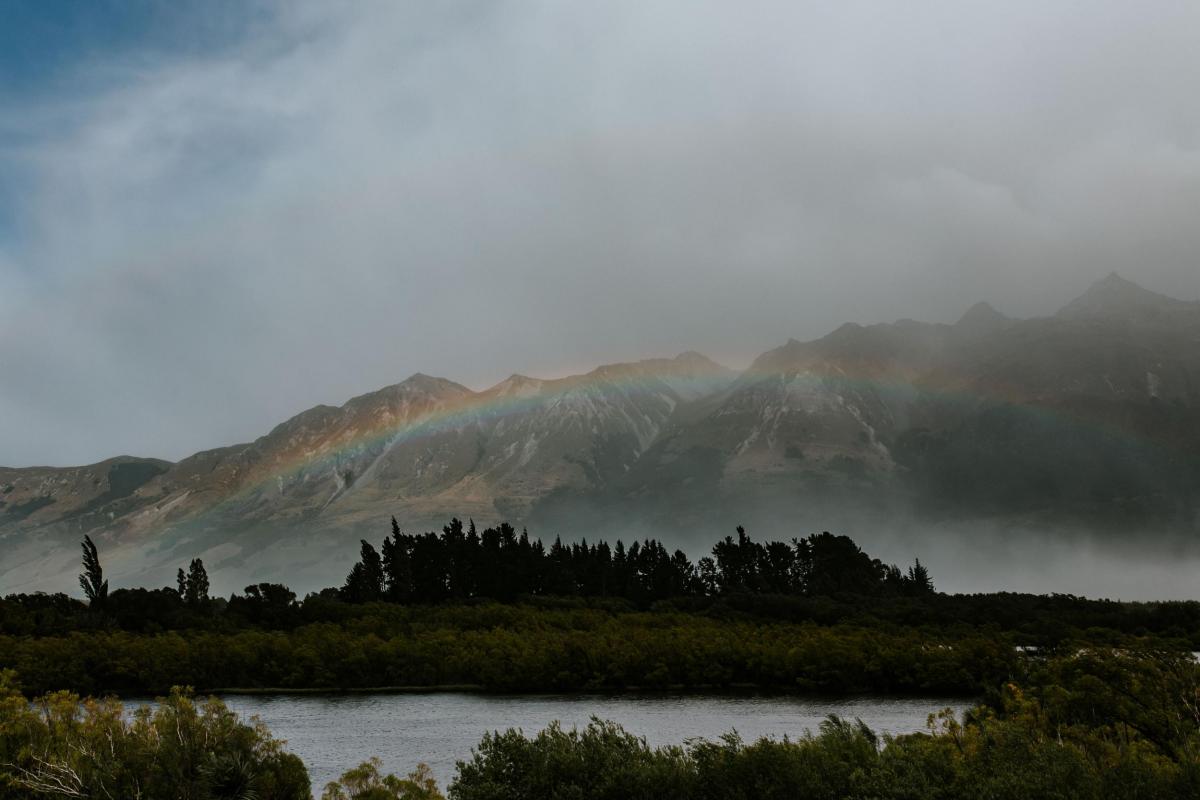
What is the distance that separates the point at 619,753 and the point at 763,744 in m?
5.05

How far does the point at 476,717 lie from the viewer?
87.3 metres

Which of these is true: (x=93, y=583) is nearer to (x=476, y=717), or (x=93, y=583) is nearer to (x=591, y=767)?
(x=476, y=717)

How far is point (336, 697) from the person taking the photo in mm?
105500

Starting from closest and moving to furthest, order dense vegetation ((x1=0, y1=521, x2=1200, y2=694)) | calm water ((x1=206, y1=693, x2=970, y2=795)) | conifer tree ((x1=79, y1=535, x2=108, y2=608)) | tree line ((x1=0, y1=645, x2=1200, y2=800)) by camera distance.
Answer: tree line ((x1=0, y1=645, x2=1200, y2=800)) < calm water ((x1=206, y1=693, x2=970, y2=795)) < dense vegetation ((x1=0, y1=521, x2=1200, y2=694)) < conifer tree ((x1=79, y1=535, x2=108, y2=608))

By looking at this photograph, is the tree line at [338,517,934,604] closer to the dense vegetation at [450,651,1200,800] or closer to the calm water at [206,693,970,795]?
the calm water at [206,693,970,795]

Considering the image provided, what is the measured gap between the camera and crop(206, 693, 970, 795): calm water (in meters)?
68.1

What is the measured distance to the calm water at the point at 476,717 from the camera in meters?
68.1

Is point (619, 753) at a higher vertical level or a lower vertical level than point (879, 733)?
higher

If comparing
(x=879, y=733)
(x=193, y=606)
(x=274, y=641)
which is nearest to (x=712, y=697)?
(x=879, y=733)

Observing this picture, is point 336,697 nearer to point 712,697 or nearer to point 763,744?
point 712,697

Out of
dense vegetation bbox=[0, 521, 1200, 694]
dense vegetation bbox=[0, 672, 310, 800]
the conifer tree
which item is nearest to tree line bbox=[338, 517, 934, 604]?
dense vegetation bbox=[0, 521, 1200, 694]

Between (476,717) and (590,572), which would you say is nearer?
(476,717)

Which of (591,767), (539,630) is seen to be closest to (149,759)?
(591,767)

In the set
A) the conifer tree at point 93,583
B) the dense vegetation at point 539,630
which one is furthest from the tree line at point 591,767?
the conifer tree at point 93,583
